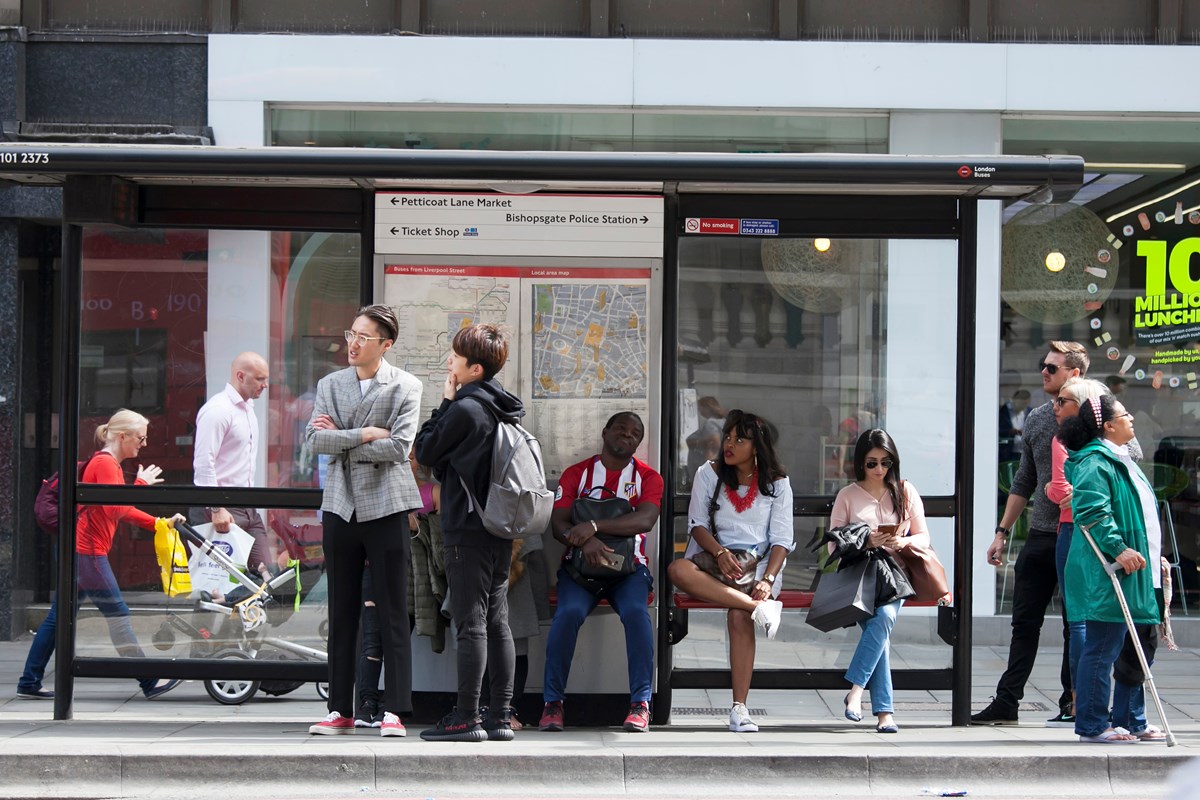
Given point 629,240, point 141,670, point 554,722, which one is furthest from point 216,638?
point 629,240

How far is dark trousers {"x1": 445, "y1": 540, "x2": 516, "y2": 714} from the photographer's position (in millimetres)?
6250

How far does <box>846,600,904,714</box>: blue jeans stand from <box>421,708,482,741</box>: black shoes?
1741 mm

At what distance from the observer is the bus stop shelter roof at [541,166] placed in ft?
20.6

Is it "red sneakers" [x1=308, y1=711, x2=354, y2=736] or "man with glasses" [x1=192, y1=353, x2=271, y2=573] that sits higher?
"man with glasses" [x1=192, y1=353, x2=271, y2=573]

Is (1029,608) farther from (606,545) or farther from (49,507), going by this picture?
(49,507)

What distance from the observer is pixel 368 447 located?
623cm

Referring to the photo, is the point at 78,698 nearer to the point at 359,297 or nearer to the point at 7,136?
the point at 359,297

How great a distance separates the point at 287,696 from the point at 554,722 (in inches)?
87.1

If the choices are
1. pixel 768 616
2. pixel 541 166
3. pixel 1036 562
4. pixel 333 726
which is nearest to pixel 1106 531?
pixel 1036 562

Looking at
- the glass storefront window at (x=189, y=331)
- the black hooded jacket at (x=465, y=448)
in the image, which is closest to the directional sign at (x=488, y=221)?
the glass storefront window at (x=189, y=331)

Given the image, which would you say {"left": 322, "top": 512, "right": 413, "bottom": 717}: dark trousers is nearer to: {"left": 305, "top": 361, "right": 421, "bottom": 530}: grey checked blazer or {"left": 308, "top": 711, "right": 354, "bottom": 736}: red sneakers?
{"left": 305, "top": 361, "right": 421, "bottom": 530}: grey checked blazer

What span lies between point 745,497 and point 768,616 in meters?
0.62

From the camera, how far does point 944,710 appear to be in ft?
25.6

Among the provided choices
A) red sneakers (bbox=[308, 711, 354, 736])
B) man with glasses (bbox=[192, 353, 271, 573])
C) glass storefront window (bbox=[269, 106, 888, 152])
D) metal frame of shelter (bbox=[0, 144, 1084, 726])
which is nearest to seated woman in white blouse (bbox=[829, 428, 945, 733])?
metal frame of shelter (bbox=[0, 144, 1084, 726])
